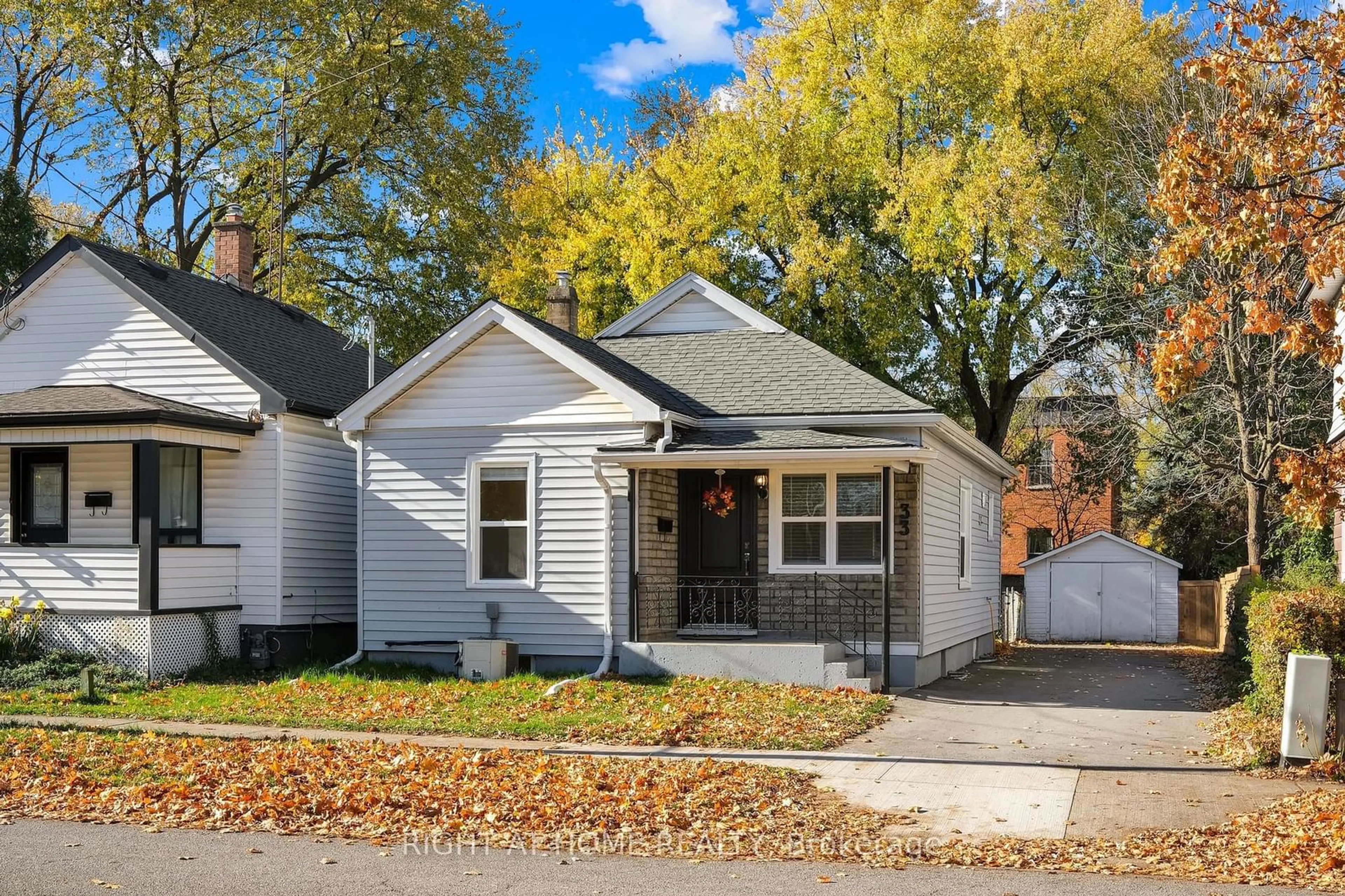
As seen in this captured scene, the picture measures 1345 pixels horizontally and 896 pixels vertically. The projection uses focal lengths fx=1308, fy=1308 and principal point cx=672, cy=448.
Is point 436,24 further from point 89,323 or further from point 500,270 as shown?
point 89,323

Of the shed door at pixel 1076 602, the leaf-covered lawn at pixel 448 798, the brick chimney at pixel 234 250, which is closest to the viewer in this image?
the leaf-covered lawn at pixel 448 798

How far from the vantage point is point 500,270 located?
3309 centimetres

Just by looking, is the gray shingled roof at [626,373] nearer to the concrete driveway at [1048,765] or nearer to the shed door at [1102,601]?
the concrete driveway at [1048,765]

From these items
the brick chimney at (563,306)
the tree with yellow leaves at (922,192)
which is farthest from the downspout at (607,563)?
the tree with yellow leaves at (922,192)

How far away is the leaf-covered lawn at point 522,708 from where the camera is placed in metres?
13.2

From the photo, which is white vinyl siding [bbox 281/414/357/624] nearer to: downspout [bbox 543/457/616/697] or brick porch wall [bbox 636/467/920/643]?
downspout [bbox 543/457/616/697]

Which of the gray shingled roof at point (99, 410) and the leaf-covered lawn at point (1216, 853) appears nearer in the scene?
the leaf-covered lawn at point (1216, 853)

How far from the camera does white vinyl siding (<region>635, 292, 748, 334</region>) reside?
21516mm

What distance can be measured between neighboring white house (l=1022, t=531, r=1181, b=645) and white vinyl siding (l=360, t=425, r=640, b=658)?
17.8 meters

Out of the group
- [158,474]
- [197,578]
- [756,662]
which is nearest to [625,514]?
[756,662]

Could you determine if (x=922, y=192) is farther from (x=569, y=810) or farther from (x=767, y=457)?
(x=569, y=810)

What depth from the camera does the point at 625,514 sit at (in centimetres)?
1761

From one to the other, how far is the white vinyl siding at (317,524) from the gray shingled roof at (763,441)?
547cm

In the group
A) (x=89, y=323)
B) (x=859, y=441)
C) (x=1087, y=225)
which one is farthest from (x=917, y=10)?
(x=89, y=323)
